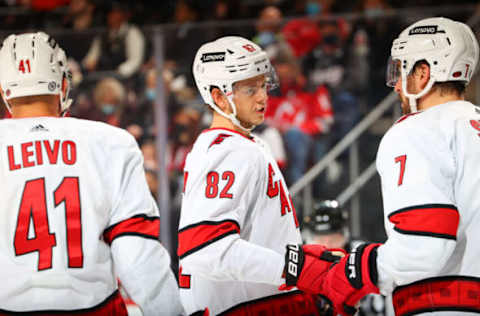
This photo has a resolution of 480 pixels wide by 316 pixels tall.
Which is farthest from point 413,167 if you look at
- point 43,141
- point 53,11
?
point 53,11

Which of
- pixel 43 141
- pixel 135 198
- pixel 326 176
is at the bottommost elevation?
pixel 326 176

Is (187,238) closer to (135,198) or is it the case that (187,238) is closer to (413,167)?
(135,198)

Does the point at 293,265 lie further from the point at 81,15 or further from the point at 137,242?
the point at 81,15

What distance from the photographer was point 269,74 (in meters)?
3.32

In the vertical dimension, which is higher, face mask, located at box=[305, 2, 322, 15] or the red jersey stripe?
face mask, located at box=[305, 2, 322, 15]

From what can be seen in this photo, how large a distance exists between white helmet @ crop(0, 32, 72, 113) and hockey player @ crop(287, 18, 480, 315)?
1.15 meters

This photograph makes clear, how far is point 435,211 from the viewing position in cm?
251

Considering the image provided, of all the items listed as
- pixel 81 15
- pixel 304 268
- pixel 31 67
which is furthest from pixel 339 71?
pixel 31 67

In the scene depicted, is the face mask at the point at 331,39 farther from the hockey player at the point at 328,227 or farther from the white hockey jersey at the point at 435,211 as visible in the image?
the white hockey jersey at the point at 435,211

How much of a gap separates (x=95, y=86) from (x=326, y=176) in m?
2.11

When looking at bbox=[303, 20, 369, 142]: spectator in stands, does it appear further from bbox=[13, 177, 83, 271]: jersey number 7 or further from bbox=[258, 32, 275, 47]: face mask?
bbox=[13, 177, 83, 271]: jersey number 7

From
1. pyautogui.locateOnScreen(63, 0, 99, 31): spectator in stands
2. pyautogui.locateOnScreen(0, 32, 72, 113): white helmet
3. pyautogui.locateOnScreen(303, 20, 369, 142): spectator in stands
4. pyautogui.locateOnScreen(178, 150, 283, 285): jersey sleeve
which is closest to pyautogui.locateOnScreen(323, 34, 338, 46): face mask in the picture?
pyautogui.locateOnScreen(303, 20, 369, 142): spectator in stands

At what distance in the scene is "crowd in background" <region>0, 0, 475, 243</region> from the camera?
20.0 feet

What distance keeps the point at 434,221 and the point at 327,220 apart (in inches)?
92.1
